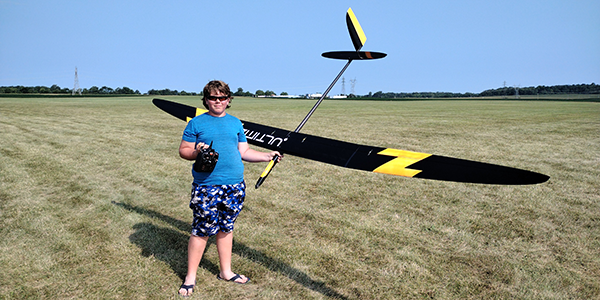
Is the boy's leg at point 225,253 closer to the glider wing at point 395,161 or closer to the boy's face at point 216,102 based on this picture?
the glider wing at point 395,161

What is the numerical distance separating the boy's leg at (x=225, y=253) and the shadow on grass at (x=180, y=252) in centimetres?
24

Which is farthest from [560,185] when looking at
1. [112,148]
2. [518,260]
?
[112,148]

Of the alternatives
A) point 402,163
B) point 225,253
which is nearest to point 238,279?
point 225,253

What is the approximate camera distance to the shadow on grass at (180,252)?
3.30 metres

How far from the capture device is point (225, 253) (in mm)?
3158

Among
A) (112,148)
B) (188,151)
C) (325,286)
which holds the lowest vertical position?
(325,286)

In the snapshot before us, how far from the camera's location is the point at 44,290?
3.04 m

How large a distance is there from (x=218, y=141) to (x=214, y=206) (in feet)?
1.78

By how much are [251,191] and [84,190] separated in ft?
9.38

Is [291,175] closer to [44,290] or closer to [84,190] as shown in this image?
[84,190]

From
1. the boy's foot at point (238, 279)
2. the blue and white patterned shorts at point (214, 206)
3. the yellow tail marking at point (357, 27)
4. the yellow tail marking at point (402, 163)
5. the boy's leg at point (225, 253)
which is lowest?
the boy's foot at point (238, 279)

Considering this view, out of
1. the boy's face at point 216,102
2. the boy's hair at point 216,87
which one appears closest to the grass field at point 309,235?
the boy's face at point 216,102

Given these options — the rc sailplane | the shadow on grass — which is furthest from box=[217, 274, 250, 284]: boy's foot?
the rc sailplane

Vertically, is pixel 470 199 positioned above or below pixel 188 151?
below
